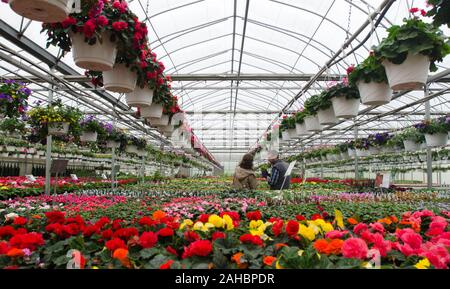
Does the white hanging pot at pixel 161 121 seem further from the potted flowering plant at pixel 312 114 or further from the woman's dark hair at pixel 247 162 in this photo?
the potted flowering plant at pixel 312 114

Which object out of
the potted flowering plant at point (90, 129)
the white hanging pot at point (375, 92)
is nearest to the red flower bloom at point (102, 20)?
the white hanging pot at point (375, 92)

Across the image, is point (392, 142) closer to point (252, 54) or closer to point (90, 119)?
point (252, 54)

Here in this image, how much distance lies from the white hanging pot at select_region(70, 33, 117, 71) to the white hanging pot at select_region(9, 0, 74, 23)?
523 millimetres

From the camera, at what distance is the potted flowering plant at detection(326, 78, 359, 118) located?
4164 millimetres

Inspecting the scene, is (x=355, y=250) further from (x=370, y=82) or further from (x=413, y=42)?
(x=370, y=82)

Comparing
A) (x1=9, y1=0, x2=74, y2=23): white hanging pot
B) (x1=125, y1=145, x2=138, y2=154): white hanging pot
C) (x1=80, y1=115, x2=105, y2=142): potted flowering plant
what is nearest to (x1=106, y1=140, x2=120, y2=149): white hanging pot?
(x1=125, y1=145, x2=138, y2=154): white hanging pot

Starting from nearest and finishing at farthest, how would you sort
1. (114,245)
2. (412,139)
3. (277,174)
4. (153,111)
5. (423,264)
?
1. (423,264)
2. (114,245)
3. (153,111)
4. (277,174)
5. (412,139)

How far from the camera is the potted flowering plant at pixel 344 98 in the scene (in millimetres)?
4164

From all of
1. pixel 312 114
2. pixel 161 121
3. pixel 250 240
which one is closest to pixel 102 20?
pixel 250 240

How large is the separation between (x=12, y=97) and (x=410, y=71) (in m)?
4.52

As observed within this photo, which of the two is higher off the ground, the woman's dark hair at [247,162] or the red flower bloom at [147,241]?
the woman's dark hair at [247,162]

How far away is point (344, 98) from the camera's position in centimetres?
424

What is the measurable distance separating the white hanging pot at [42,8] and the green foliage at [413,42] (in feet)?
7.35
